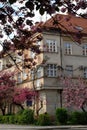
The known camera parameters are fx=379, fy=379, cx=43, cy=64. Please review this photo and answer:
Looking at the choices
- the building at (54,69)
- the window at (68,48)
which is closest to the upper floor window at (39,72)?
the building at (54,69)

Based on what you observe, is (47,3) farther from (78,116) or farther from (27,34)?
(78,116)

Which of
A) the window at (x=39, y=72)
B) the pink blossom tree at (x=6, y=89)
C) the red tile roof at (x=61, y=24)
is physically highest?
the window at (x=39, y=72)

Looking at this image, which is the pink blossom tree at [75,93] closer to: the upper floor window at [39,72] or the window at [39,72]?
the upper floor window at [39,72]

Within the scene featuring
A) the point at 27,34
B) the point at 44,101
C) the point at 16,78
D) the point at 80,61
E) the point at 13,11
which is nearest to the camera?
the point at 13,11

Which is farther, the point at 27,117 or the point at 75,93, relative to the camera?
the point at 75,93

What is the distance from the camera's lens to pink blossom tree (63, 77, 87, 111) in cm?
4125

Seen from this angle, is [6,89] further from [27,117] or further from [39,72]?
[27,117]

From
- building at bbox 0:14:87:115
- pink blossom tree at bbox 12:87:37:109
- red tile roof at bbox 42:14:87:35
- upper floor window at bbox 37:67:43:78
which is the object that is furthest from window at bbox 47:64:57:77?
red tile roof at bbox 42:14:87:35

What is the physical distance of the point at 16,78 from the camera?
53.7 m

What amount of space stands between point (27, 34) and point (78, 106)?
3229 cm

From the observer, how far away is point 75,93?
42.0 metres

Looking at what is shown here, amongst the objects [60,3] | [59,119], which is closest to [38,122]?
[59,119]

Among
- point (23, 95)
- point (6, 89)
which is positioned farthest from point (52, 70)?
point (6, 89)

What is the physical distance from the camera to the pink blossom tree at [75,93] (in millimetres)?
41250
